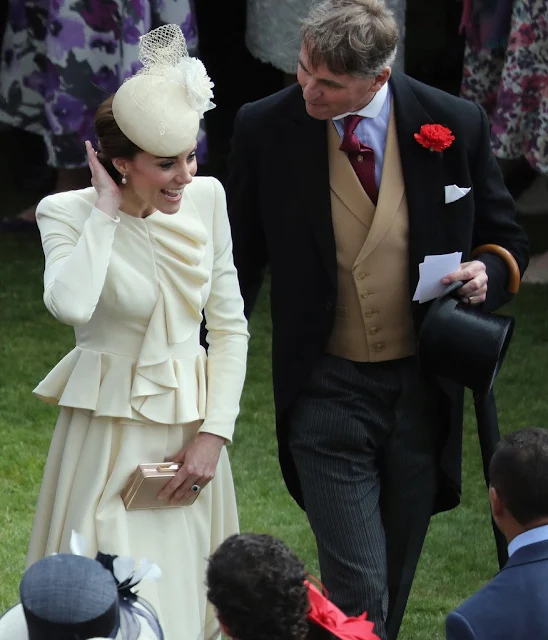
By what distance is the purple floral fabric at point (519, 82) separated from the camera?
6.57m

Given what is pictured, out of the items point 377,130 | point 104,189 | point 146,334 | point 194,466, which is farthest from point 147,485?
point 377,130

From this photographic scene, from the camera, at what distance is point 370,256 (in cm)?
322

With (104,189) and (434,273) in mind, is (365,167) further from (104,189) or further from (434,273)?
(104,189)

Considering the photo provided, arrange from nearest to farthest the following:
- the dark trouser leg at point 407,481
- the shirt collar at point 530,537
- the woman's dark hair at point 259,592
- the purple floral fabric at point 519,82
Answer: the woman's dark hair at point 259,592, the shirt collar at point 530,537, the dark trouser leg at point 407,481, the purple floral fabric at point 519,82

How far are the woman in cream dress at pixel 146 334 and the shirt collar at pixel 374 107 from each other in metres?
0.38

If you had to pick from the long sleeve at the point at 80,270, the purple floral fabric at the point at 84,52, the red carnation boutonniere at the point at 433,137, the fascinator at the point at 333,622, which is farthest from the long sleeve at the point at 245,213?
the purple floral fabric at the point at 84,52

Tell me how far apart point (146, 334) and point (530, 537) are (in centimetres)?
97

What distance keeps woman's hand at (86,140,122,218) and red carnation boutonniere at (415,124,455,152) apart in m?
0.74

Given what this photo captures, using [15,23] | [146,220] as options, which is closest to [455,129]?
[146,220]

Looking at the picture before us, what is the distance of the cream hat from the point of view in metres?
2.90

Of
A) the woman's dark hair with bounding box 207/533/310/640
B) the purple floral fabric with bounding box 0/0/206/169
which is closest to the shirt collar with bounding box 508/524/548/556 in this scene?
the woman's dark hair with bounding box 207/533/310/640

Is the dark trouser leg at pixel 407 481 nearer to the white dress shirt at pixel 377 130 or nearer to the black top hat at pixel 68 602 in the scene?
the white dress shirt at pixel 377 130

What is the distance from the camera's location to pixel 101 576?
6.31 feet

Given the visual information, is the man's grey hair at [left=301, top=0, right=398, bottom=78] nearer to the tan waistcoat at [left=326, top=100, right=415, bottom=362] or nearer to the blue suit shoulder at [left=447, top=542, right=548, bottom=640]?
the tan waistcoat at [left=326, top=100, right=415, bottom=362]
